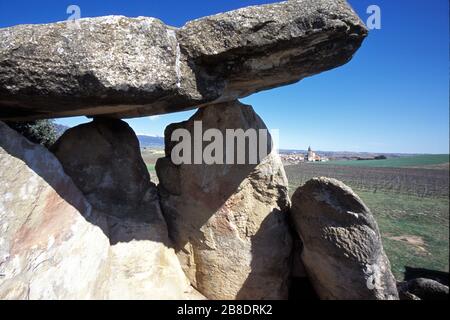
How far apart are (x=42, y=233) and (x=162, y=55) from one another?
2.49 m

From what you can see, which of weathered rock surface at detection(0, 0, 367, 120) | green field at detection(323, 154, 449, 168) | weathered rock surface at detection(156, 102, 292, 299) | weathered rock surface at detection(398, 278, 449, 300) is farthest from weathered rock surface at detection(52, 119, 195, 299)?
green field at detection(323, 154, 449, 168)

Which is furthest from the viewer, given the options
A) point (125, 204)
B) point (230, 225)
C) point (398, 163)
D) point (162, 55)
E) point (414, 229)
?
point (398, 163)

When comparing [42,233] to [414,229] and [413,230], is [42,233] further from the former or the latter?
[414,229]

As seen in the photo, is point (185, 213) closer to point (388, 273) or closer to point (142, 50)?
point (142, 50)

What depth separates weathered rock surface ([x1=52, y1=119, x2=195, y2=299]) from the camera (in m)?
4.43

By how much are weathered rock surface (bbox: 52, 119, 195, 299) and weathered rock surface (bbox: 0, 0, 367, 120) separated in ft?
2.62

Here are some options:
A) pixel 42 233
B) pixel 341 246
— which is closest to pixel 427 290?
pixel 341 246

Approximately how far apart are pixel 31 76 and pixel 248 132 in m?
3.16

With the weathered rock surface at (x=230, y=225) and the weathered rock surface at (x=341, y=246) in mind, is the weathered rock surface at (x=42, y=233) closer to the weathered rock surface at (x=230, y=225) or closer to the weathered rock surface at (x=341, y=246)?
the weathered rock surface at (x=230, y=225)

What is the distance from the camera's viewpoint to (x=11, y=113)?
421cm

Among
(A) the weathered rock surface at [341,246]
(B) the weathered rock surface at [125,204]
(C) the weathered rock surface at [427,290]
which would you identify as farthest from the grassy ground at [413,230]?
(B) the weathered rock surface at [125,204]

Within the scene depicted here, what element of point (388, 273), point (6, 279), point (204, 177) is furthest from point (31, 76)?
point (388, 273)

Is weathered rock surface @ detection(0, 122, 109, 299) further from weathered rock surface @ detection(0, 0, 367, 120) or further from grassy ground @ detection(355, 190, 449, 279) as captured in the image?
grassy ground @ detection(355, 190, 449, 279)

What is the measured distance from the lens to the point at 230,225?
513 centimetres
